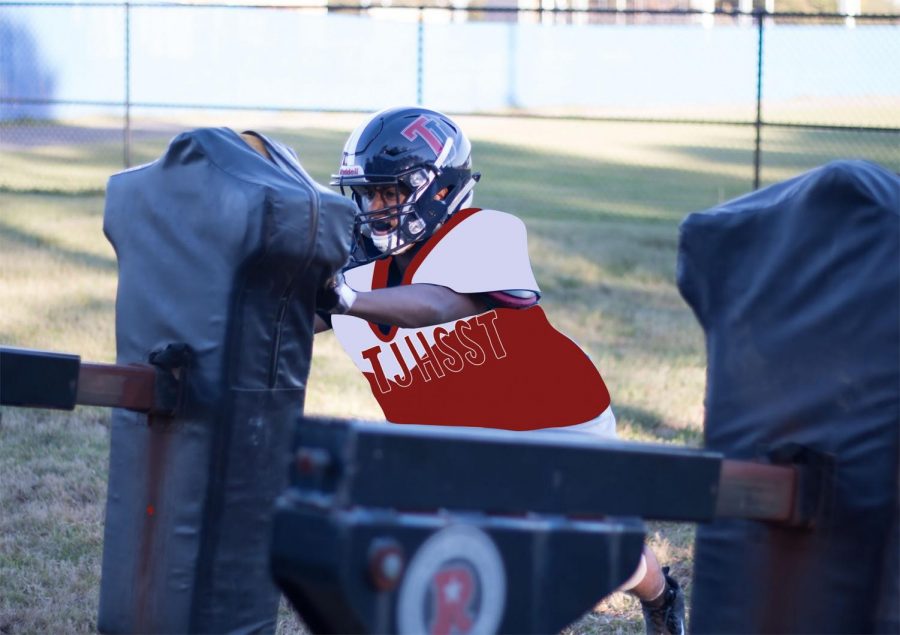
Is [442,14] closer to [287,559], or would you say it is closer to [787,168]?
[787,168]

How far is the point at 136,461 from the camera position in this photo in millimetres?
3031

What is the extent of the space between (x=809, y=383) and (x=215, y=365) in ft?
4.21

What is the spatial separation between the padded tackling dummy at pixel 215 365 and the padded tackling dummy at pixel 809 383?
0.91m

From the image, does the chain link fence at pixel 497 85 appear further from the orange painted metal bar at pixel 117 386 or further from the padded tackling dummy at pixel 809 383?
the padded tackling dummy at pixel 809 383

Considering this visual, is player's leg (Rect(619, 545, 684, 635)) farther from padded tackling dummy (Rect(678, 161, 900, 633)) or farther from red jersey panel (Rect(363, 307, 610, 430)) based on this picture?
padded tackling dummy (Rect(678, 161, 900, 633))

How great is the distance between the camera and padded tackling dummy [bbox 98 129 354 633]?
287cm

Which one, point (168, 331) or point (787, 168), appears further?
point (787, 168)

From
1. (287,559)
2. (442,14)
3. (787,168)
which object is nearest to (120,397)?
(287,559)

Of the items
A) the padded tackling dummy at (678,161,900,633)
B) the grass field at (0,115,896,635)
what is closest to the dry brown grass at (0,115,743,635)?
the grass field at (0,115,896,635)

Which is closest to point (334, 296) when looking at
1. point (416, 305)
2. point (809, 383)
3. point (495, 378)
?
point (416, 305)

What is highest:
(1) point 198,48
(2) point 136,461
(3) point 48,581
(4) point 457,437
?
(1) point 198,48

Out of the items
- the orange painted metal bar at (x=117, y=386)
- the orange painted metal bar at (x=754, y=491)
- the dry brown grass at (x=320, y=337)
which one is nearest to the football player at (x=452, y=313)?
the dry brown grass at (x=320, y=337)

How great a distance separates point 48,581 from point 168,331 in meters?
2.30

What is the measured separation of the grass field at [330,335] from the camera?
5297mm
